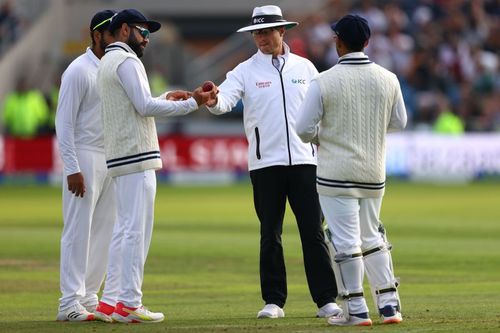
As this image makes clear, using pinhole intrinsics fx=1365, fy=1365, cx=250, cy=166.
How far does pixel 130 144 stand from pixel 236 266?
19.3ft

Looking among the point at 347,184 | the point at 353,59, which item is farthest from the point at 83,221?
the point at 353,59

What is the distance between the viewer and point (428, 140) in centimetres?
3547

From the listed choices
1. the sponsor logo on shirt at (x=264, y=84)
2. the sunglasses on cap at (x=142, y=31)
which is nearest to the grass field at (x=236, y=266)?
the sponsor logo on shirt at (x=264, y=84)

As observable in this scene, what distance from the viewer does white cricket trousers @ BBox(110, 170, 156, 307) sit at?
10523 millimetres

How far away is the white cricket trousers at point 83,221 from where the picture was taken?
11.1 m

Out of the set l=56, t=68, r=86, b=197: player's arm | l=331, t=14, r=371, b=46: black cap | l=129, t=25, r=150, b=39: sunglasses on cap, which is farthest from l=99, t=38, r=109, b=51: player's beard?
l=331, t=14, r=371, b=46: black cap

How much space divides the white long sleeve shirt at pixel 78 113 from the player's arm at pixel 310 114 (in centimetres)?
188

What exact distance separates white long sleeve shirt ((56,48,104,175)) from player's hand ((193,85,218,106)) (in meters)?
0.88

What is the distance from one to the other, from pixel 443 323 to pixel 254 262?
21.6ft

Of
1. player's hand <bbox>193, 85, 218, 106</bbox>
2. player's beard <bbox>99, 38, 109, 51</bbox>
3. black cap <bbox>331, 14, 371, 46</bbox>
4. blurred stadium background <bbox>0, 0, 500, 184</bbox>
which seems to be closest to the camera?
black cap <bbox>331, 14, 371, 46</bbox>

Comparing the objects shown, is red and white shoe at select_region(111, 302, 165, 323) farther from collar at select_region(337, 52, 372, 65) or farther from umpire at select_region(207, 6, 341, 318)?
collar at select_region(337, 52, 372, 65)

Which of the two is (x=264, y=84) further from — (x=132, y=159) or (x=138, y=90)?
(x=132, y=159)

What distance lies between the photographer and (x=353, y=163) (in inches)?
401

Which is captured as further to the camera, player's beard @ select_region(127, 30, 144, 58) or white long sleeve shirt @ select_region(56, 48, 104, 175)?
white long sleeve shirt @ select_region(56, 48, 104, 175)
